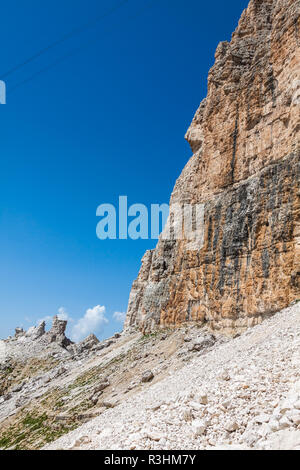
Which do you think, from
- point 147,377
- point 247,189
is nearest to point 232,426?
point 147,377

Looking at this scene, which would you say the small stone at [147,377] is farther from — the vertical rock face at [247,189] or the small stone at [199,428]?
the small stone at [199,428]

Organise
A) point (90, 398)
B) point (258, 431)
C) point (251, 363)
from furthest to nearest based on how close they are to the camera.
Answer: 1. point (90, 398)
2. point (251, 363)
3. point (258, 431)

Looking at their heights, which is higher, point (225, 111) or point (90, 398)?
point (225, 111)

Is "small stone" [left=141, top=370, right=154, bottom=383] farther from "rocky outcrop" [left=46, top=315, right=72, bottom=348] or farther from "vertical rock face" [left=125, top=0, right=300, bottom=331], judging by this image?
"rocky outcrop" [left=46, top=315, right=72, bottom=348]

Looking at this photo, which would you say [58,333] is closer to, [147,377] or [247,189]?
[147,377]

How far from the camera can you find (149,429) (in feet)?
32.0

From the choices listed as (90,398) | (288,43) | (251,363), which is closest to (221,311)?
(90,398)

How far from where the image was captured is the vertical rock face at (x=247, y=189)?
87.1 feet

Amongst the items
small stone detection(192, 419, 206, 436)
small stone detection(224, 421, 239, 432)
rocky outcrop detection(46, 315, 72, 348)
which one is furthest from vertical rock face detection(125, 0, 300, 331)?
rocky outcrop detection(46, 315, 72, 348)

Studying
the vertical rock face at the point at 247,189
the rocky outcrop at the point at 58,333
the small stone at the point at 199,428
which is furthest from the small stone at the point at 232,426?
the rocky outcrop at the point at 58,333

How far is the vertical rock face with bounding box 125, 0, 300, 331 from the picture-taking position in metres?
26.5

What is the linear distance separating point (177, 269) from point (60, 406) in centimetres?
1971

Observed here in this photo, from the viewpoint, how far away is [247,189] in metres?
31.8

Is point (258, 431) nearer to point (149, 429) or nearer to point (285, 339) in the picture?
point (149, 429)
